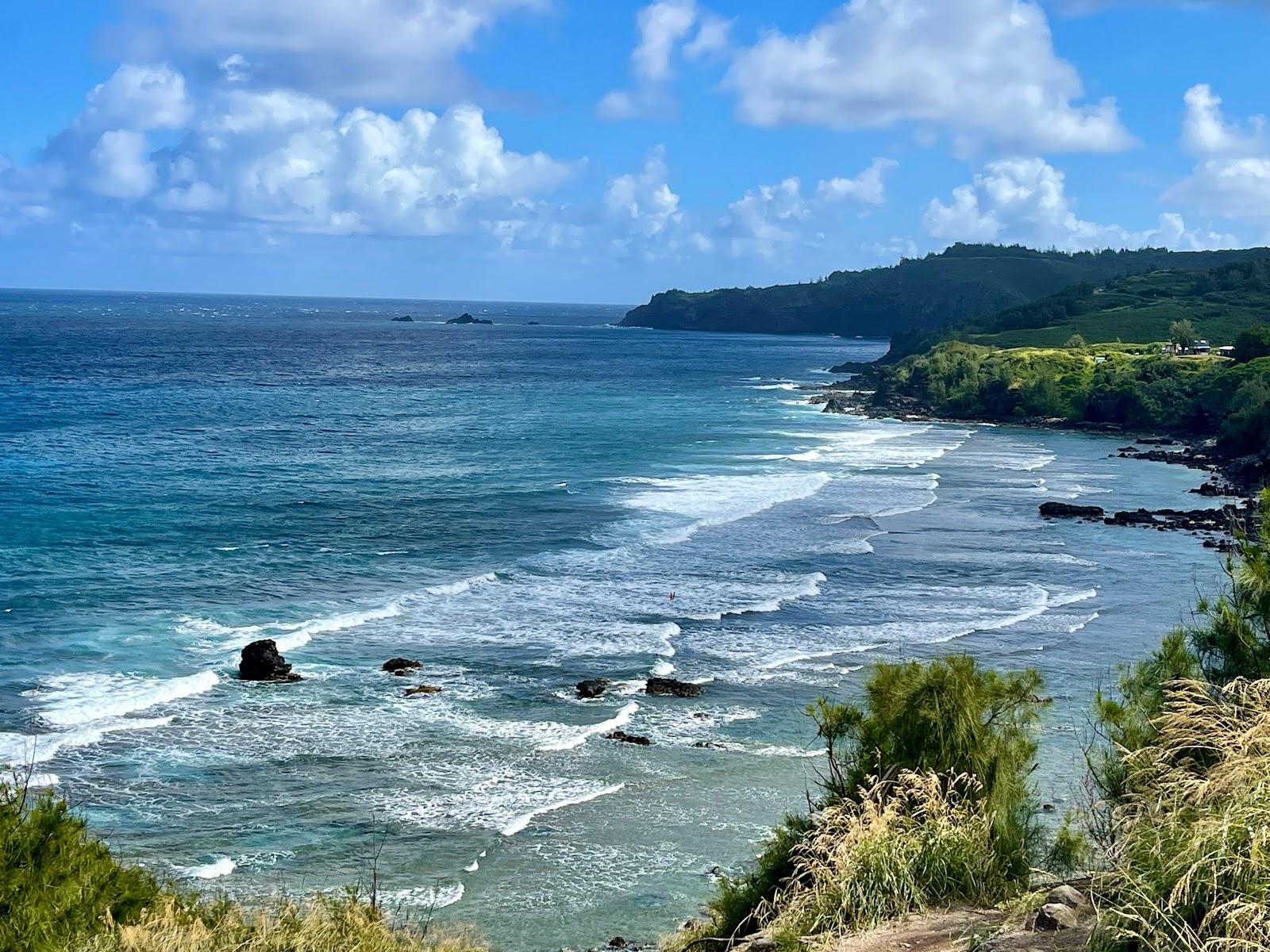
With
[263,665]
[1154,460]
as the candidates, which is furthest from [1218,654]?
[1154,460]

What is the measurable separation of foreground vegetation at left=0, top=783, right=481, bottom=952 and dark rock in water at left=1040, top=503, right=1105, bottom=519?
171ft

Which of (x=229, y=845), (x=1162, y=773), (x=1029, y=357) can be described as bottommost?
(x=229, y=845)

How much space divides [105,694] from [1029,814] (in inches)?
1011

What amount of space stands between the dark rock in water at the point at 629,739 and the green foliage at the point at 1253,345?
3593 inches

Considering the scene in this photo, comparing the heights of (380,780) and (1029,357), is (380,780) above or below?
below

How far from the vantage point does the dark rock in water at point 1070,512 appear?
61562 millimetres

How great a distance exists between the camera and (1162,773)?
1284 cm

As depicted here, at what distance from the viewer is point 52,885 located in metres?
13.7

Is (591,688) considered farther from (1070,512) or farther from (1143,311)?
(1143,311)

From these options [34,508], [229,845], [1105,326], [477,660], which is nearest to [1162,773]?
[229,845]

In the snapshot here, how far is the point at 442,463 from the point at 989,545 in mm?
36177

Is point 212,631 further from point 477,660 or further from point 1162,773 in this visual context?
point 1162,773

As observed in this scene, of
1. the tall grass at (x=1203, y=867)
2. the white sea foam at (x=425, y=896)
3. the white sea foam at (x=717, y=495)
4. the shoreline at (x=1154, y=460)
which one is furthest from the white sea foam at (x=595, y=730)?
the white sea foam at (x=717, y=495)

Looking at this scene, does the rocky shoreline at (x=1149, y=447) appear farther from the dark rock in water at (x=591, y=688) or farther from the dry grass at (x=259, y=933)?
the dry grass at (x=259, y=933)
